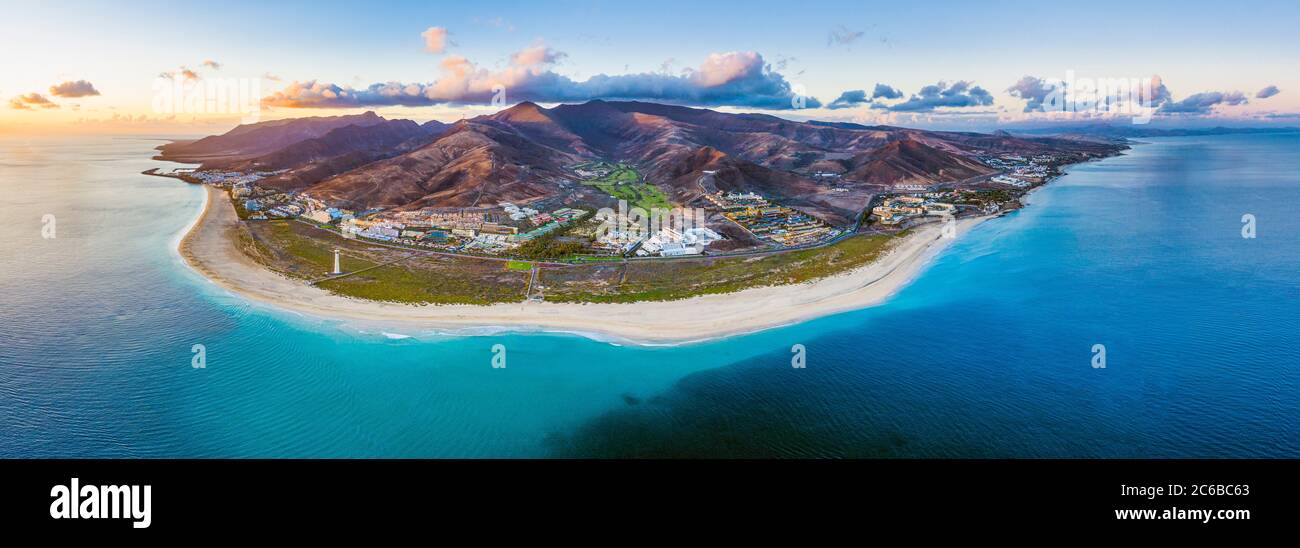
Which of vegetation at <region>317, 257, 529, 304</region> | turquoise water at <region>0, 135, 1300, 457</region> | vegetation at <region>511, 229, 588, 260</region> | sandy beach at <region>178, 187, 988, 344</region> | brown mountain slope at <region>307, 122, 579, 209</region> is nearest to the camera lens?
turquoise water at <region>0, 135, 1300, 457</region>

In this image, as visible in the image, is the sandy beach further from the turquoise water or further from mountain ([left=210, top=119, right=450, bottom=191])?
mountain ([left=210, top=119, right=450, bottom=191])

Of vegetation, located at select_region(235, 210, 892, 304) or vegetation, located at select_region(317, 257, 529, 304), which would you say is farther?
vegetation, located at select_region(235, 210, 892, 304)

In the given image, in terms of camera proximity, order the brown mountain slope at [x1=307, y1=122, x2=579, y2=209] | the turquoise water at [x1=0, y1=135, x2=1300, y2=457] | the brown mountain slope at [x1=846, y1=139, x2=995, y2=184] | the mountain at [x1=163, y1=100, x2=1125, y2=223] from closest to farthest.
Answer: the turquoise water at [x1=0, y1=135, x2=1300, y2=457] → the brown mountain slope at [x1=307, y1=122, x2=579, y2=209] → the mountain at [x1=163, y1=100, x2=1125, y2=223] → the brown mountain slope at [x1=846, y1=139, x2=995, y2=184]

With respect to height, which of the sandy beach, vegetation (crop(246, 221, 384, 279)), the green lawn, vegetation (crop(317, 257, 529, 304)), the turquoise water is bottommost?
the turquoise water

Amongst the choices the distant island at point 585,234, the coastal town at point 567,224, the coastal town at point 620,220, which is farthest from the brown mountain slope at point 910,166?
the coastal town at point 567,224

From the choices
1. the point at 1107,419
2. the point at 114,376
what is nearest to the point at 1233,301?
the point at 1107,419

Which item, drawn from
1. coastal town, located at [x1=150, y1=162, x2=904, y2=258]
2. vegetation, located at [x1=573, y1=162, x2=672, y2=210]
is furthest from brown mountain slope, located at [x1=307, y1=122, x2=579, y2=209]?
vegetation, located at [x1=573, y1=162, x2=672, y2=210]
